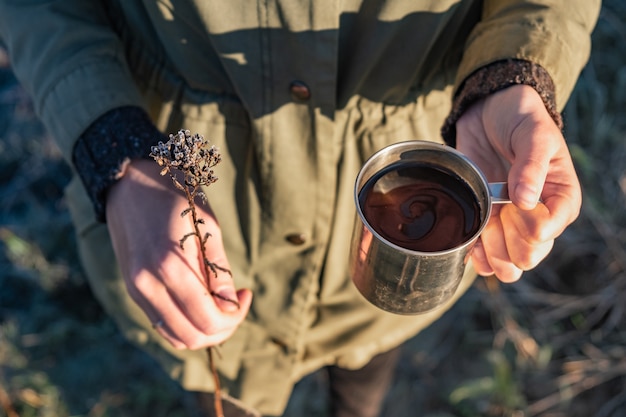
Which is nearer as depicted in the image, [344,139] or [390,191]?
[390,191]

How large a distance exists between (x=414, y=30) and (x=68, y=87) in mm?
839

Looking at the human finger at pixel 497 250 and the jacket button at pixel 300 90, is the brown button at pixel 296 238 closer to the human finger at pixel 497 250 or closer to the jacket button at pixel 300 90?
the jacket button at pixel 300 90


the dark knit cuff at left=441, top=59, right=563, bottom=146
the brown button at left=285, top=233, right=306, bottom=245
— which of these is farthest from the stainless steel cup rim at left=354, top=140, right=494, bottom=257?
the brown button at left=285, top=233, right=306, bottom=245

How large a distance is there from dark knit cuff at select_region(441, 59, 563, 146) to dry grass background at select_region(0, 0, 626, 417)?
1.65 metres

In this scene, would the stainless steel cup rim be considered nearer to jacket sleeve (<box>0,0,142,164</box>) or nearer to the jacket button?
the jacket button

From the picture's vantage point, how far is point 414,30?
4.75 ft

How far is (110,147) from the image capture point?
58.3 inches

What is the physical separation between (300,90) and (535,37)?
21.3 inches

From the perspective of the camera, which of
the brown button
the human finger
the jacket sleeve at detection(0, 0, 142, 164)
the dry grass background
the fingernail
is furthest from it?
the dry grass background

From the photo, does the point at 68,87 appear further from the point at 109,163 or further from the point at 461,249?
the point at 461,249

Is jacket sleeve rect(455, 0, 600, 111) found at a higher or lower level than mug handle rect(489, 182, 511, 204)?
higher

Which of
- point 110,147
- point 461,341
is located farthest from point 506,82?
point 461,341

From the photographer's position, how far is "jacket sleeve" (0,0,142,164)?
1523 mm

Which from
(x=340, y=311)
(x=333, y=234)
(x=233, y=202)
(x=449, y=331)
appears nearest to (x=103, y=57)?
(x=233, y=202)
